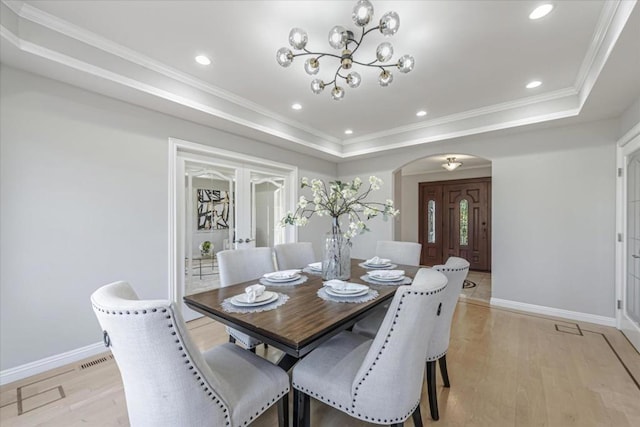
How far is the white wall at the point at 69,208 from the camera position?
2.07 metres

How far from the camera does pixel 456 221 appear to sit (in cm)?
677

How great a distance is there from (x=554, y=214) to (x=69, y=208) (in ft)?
17.1

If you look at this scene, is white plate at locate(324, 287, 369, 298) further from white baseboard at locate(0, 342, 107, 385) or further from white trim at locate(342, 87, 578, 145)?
white trim at locate(342, 87, 578, 145)

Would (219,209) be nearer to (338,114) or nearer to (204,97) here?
(204,97)

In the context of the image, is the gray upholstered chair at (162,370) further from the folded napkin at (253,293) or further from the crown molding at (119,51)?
the crown molding at (119,51)

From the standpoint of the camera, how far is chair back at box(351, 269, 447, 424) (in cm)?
110

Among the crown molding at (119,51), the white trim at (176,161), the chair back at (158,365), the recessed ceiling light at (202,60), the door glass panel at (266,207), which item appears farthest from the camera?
the door glass panel at (266,207)

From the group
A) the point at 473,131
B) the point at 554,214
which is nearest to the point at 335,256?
the point at 473,131

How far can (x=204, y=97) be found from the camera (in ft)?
9.55

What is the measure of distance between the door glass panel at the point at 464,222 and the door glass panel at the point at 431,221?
0.64 m

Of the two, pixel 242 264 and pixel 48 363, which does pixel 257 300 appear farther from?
pixel 48 363

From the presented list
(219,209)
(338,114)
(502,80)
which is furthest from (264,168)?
(502,80)

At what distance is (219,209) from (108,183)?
1258 millimetres

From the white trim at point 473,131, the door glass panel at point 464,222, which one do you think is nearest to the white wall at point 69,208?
the white trim at point 473,131
